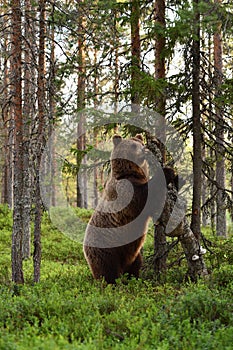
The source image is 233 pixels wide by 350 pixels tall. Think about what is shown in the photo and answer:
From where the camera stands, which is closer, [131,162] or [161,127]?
[131,162]

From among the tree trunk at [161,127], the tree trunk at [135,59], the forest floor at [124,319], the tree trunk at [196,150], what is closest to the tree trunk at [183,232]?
the forest floor at [124,319]

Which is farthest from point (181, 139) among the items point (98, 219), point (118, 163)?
point (98, 219)

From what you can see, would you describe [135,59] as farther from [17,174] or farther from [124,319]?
[124,319]

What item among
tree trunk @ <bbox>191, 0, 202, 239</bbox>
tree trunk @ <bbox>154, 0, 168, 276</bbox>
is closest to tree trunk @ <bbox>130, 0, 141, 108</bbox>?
tree trunk @ <bbox>154, 0, 168, 276</bbox>

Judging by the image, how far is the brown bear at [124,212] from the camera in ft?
32.0

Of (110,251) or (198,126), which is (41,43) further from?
(110,251)

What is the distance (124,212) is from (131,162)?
112 cm

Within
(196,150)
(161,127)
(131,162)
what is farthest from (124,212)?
(161,127)

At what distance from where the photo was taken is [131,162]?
32.7 feet

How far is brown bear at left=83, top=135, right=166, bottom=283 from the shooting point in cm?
974

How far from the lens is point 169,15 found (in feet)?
39.0

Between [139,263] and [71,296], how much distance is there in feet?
9.16

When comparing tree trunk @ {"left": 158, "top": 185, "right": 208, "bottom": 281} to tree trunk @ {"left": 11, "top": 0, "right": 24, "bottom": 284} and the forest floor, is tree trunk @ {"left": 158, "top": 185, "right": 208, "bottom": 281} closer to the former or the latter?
the forest floor

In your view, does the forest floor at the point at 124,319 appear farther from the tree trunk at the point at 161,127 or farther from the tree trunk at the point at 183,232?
the tree trunk at the point at 161,127
